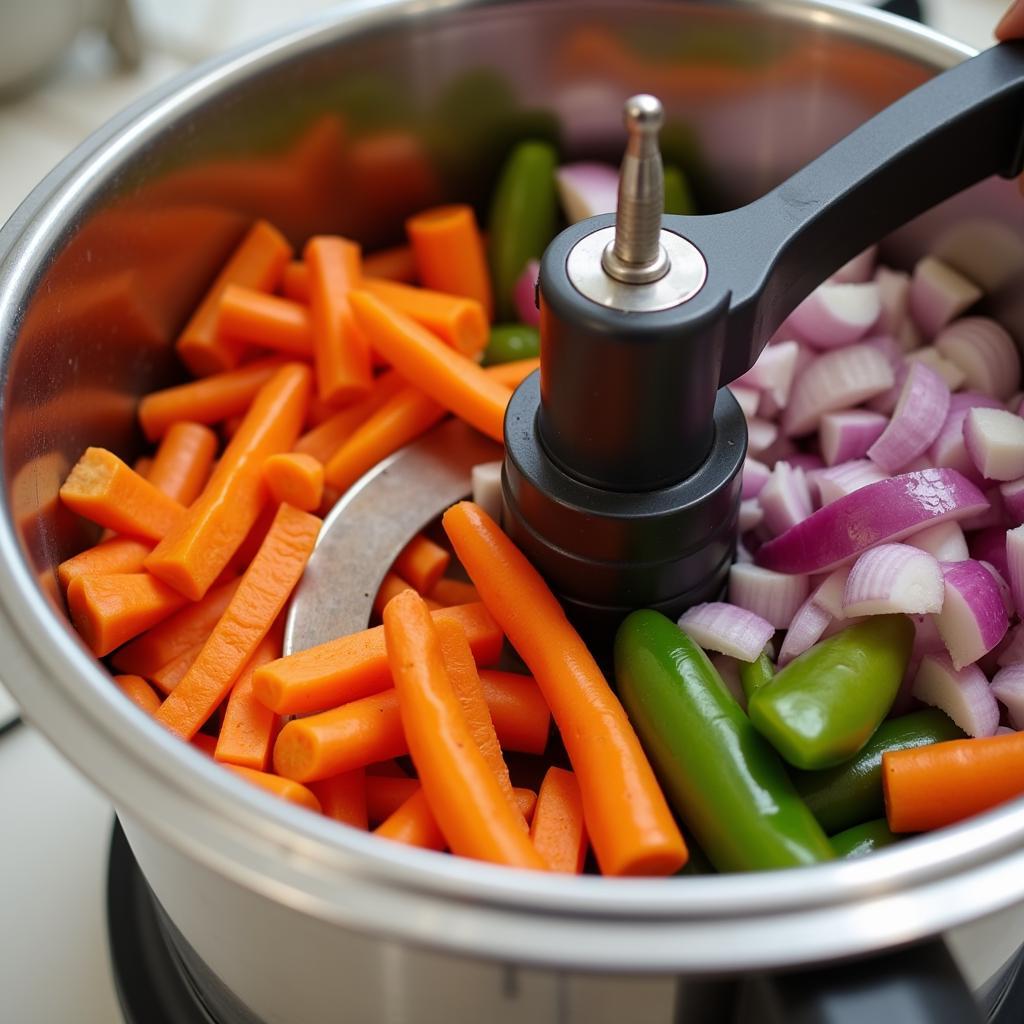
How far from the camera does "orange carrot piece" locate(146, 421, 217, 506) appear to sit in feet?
3.22

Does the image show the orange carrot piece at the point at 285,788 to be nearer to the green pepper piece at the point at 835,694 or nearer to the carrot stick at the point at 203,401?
the green pepper piece at the point at 835,694

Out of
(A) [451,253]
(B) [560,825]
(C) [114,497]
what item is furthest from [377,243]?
(B) [560,825]

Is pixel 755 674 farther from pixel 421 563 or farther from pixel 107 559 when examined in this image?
pixel 107 559

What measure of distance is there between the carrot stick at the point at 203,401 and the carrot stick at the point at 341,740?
366mm

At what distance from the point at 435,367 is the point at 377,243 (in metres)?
0.30

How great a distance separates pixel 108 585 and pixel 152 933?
10.4 inches

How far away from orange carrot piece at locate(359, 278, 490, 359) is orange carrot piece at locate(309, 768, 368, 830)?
40cm

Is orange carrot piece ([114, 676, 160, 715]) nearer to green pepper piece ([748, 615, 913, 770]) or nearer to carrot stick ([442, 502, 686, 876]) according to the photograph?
carrot stick ([442, 502, 686, 876])

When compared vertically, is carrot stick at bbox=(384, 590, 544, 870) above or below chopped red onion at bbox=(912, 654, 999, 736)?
above

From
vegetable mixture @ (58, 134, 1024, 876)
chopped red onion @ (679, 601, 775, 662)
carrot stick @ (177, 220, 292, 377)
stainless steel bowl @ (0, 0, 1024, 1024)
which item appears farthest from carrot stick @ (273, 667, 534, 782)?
carrot stick @ (177, 220, 292, 377)

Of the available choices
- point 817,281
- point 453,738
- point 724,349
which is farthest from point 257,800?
point 817,281

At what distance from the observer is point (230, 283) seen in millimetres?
1102

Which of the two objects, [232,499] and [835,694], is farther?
[232,499]

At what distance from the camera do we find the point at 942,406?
0.95 metres
